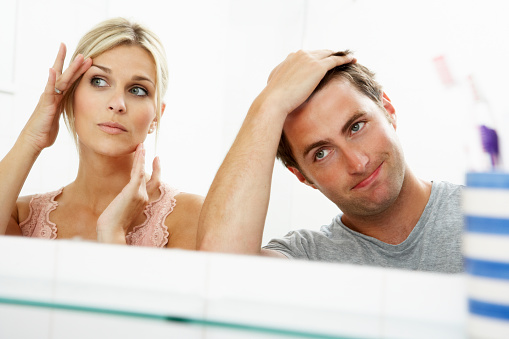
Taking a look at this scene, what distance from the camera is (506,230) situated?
276mm

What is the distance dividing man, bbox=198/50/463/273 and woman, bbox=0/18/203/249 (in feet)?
0.89

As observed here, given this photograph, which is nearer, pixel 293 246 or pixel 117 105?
pixel 293 246

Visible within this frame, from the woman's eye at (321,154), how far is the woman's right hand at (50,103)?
535 mm

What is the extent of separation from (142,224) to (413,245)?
1.80 ft

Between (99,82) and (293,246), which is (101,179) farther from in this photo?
(293,246)

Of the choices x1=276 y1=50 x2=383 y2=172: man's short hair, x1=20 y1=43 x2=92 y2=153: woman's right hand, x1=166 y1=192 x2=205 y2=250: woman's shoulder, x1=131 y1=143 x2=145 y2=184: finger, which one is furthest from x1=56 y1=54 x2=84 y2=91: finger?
x1=276 y1=50 x2=383 y2=172: man's short hair

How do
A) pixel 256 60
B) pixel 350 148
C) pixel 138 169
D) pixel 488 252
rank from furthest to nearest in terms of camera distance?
pixel 256 60 → pixel 138 169 → pixel 350 148 → pixel 488 252

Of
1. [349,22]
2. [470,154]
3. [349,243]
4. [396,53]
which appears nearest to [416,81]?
[396,53]

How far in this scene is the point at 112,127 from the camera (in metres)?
1.06

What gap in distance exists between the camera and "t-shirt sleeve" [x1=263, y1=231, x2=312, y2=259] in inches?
36.0

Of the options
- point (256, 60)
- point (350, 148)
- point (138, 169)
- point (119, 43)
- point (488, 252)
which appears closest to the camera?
point (488, 252)

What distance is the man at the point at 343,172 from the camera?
0.80 metres

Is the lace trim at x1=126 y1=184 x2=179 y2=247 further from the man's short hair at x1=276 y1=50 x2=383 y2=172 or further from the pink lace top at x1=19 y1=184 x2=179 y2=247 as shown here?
the man's short hair at x1=276 y1=50 x2=383 y2=172

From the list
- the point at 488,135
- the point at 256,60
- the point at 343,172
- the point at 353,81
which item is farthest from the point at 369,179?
the point at 256,60
